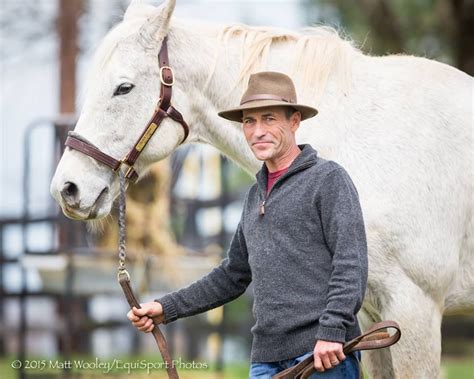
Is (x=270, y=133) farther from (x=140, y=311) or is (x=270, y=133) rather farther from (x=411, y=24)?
(x=411, y=24)

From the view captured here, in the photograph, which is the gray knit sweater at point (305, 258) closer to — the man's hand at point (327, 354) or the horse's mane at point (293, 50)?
the man's hand at point (327, 354)

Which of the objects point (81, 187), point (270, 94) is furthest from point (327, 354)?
point (81, 187)

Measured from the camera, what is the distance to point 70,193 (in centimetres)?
415

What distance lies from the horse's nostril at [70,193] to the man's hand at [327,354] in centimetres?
138

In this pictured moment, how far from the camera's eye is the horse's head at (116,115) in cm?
418

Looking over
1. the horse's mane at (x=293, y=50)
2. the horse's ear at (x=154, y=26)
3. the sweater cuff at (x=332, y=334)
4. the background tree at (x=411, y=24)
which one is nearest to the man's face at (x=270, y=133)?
the sweater cuff at (x=332, y=334)

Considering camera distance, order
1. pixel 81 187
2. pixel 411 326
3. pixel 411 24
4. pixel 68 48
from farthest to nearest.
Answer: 1. pixel 68 48
2. pixel 411 24
3. pixel 81 187
4. pixel 411 326

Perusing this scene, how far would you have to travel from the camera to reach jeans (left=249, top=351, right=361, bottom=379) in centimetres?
334

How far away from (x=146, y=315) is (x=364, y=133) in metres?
1.27

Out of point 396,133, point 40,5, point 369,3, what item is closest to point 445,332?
point 369,3

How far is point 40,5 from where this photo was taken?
1221cm

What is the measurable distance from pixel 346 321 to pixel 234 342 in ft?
31.8


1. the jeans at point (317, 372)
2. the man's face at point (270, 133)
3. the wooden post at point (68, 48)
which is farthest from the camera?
the wooden post at point (68, 48)

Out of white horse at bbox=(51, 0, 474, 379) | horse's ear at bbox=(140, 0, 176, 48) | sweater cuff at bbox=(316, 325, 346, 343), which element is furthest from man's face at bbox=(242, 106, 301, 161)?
horse's ear at bbox=(140, 0, 176, 48)
